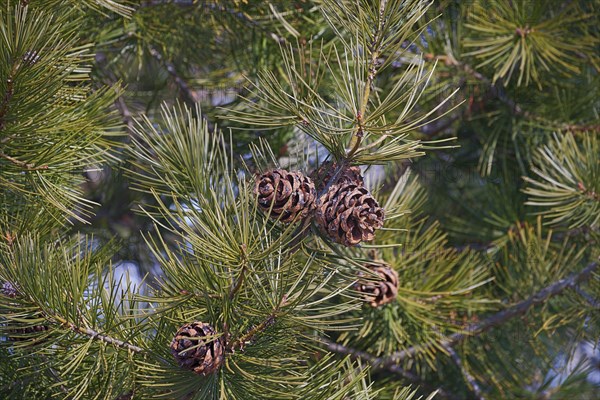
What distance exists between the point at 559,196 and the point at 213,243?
689 mm

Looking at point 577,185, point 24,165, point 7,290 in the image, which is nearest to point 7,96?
point 24,165

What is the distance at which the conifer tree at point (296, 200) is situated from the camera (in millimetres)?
758

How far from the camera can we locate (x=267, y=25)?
1356mm

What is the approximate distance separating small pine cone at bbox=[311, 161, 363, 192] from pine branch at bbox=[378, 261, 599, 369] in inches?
20.5

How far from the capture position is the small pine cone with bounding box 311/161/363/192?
2.52 ft

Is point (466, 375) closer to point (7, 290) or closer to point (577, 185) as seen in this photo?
point (577, 185)

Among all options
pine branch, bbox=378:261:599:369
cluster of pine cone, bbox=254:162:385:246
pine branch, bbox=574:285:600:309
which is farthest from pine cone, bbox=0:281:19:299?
pine branch, bbox=574:285:600:309

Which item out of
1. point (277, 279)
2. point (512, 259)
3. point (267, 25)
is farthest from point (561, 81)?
point (277, 279)

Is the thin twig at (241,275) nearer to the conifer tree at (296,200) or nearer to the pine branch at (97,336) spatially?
the conifer tree at (296,200)

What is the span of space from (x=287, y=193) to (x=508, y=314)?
73cm

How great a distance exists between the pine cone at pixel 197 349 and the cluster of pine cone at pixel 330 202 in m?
0.13

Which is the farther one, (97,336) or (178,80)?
(178,80)

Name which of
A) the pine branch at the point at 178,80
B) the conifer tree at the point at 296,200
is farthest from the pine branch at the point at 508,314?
the pine branch at the point at 178,80

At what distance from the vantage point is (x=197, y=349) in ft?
2.42
